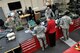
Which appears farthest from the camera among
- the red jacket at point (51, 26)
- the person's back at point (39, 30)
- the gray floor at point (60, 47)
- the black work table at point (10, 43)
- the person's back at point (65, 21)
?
the person's back at point (65, 21)

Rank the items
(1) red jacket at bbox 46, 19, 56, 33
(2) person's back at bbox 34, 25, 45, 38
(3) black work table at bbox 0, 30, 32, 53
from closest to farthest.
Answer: (3) black work table at bbox 0, 30, 32, 53 < (2) person's back at bbox 34, 25, 45, 38 < (1) red jacket at bbox 46, 19, 56, 33

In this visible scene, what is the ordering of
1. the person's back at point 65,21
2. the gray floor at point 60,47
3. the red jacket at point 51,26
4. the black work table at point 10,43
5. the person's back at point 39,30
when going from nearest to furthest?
1. the black work table at point 10,43
2. the person's back at point 39,30
3. the red jacket at point 51,26
4. the gray floor at point 60,47
5. the person's back at point 65,21

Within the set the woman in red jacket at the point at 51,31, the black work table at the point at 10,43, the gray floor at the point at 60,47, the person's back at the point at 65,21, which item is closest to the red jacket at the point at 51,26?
the woman in red jacket at the point at 51,31

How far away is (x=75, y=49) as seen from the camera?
10.4ft

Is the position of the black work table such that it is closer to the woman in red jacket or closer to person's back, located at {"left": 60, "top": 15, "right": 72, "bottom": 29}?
the woman in red jacket

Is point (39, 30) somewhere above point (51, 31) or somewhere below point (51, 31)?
above

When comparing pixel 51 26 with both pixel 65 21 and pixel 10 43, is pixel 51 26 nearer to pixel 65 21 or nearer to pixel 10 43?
pixel 65 21

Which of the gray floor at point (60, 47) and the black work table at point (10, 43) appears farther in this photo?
the gray floor at point (60, 47)

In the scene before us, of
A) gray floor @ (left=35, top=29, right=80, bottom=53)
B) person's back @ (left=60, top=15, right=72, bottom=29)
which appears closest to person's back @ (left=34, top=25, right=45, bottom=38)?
gray floor @ (left=35, top=29, right=80, bottom=53)

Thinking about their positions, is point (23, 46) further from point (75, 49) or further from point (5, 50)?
point (75, 49)

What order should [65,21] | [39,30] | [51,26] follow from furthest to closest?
[65,21], [51,26], [39,30]

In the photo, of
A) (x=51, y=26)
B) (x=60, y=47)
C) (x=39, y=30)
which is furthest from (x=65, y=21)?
(x=39, y=30)

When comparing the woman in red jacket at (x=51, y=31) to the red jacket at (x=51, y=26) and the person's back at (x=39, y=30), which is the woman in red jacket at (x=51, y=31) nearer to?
the red jacket at (x=51, y=26)

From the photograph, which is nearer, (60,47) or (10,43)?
(10,43)
